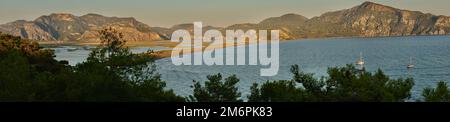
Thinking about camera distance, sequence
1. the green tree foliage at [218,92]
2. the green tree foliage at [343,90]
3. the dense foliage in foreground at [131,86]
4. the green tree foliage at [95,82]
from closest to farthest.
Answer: the green tree foliage at [95,82] → the dense foliage in foreground at [131,86] → the green tree foliage at [343,90] → the green tree foliage at [218,92]

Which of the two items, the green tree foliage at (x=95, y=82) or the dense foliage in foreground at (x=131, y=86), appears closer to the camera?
the green tree foliage at (x=95, y=82)

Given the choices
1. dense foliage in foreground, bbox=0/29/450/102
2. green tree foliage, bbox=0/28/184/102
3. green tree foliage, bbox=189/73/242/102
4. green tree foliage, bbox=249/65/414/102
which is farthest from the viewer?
green tree foliage, bbox=189/73/242/102

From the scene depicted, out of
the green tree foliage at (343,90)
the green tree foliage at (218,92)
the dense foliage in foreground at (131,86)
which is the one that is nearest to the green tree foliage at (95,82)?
the dense foliage in foreground at (131,86)

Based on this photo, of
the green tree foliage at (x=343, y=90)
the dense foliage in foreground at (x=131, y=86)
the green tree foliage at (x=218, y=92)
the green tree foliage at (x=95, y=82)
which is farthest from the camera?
the green tree foliage at (x=218, y=92)

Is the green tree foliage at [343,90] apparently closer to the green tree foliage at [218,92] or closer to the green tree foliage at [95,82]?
the green tree foliage at [218,92]

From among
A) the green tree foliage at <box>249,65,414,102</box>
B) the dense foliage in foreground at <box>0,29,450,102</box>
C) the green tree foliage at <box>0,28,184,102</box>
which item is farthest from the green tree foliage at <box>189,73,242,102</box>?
the green tree foliage at <box>0,28,184,102</box>

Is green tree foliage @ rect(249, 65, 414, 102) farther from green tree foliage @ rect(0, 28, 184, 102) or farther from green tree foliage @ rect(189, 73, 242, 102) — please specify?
green tree foliage @ rect(0, 28, 184, 102)

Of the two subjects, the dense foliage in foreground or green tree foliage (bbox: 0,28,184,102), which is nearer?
green tree foliage (bbox: 0,28,184,102)

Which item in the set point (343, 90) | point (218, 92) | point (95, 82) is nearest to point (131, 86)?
point (95, 82)

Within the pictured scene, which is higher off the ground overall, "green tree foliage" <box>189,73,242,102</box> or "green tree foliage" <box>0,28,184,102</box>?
"green tree foliage" <box>0,28,184,102</box>

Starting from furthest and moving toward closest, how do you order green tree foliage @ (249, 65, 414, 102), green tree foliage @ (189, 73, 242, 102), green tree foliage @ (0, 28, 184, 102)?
green tree foliage @ (189, 73, 242, 102) → green tree foliage @ (249, 65, 414, 102) → green tree foliage @ (0, 28, 184, 102)

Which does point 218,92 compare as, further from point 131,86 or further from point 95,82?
point 95,82
